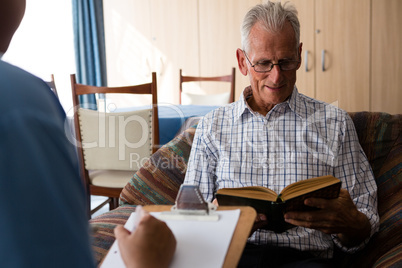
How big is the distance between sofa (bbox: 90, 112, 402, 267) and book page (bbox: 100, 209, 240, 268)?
0.48 m

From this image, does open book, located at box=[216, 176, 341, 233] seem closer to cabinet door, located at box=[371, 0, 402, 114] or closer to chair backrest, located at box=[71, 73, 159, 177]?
chair backrest, located at box=[71, 73, 159, 177]

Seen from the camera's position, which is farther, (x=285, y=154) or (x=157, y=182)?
(x=157, y=182)

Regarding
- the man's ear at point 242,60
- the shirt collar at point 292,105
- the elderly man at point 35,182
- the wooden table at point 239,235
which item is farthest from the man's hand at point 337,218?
the elderly man at point 35,182

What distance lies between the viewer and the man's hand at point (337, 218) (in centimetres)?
100

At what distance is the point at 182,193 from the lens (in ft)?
2.68

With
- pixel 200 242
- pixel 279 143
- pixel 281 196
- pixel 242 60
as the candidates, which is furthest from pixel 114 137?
pixel 200 242

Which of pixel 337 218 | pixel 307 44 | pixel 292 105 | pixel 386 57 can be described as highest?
pixel 307 44

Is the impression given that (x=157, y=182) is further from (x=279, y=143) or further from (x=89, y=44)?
(x=89, y=44)

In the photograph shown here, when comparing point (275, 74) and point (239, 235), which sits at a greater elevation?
point (275, 74)

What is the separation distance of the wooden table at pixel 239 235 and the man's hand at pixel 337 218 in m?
0.25

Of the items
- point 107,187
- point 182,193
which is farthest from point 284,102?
point 107,187

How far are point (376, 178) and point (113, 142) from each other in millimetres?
1395

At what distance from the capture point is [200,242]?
Result: 2.31 ft

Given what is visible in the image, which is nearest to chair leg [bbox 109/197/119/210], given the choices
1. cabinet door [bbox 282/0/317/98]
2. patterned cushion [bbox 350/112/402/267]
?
patterned cushion [bbox 350/112/402/267]
